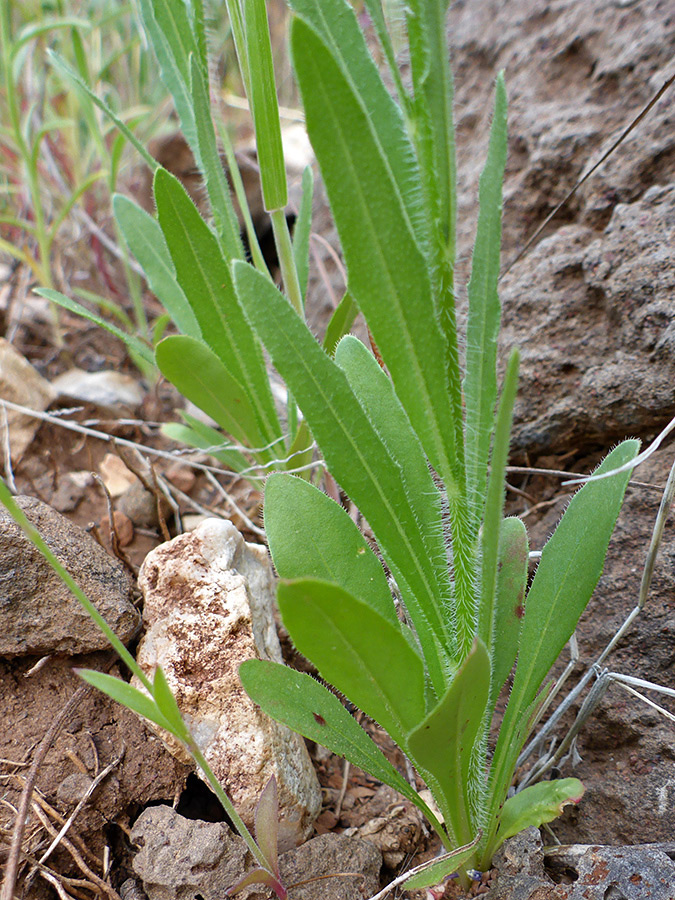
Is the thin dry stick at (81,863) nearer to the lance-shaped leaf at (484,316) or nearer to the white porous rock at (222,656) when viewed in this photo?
the white porous rock at (222,656)

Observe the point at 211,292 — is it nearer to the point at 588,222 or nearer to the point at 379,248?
the point at 379,248

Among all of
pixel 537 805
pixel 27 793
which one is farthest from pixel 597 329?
pixel 27 793

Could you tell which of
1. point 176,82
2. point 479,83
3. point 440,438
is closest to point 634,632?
point 440,438

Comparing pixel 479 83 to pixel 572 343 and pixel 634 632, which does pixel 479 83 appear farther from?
pixel 634 632

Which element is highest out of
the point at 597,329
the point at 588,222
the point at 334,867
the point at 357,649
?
the point at 588,222

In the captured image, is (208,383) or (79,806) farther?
(208,383)

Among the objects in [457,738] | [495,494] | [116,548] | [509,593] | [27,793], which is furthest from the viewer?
[116,548]

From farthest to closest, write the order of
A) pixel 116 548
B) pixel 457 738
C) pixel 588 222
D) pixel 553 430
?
1. pixel 588 222
2. pixel 553 430
3. pixel 116 548
4. pixel 457 738

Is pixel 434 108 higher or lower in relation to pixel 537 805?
higher
